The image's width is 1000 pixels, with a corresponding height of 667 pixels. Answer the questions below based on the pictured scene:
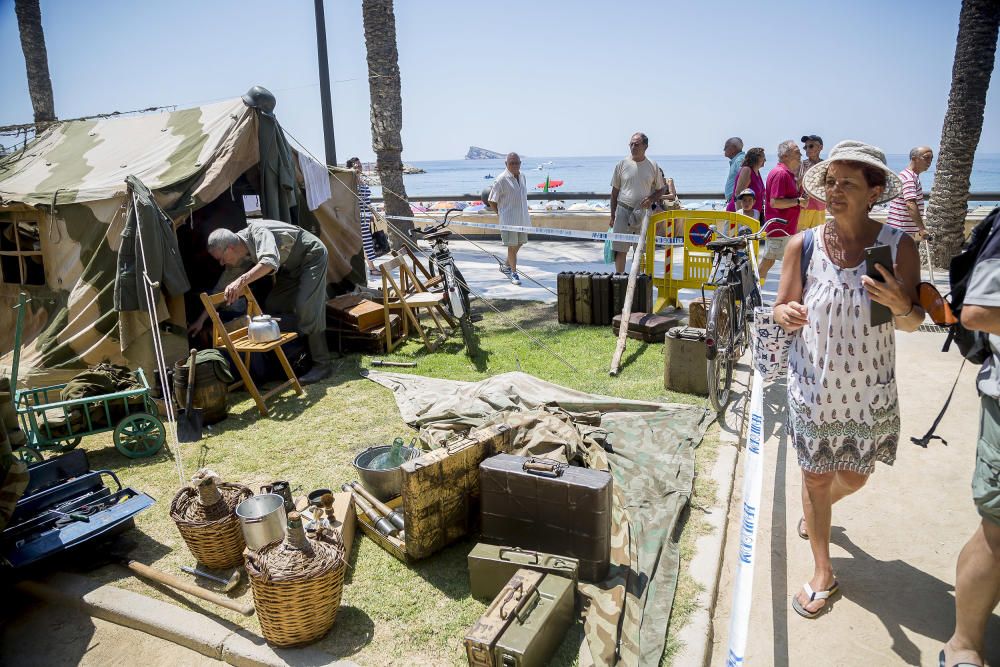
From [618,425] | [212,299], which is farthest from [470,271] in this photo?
[618,425]

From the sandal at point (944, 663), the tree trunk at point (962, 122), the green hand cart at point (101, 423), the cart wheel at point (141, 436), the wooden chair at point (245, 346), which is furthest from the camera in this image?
the tree trunk at point (962, 122)

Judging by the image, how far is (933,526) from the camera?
144 inches

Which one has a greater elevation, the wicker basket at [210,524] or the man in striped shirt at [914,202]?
the man in striped shirt at [914,202]

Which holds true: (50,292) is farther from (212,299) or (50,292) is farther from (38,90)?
(38,90)

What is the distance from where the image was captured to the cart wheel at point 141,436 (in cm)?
505

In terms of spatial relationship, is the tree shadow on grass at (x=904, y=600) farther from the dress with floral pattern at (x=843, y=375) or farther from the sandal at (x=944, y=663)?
the dress with floral pattern at (x=843, y=375)

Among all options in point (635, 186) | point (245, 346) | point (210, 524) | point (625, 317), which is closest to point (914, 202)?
point (635, 186)

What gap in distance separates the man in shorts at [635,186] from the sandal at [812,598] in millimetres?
6381

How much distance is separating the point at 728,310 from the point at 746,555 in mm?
3309

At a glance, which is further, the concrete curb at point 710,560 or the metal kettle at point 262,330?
the metal kettle at point 262,330

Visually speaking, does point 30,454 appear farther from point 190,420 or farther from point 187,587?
point 187,587

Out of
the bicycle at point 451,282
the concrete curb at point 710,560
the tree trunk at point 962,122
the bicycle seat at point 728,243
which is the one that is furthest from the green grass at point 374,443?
the tree trunk at point 962,122

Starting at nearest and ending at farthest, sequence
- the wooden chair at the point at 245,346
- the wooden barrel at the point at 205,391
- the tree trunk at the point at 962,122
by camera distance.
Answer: the wooden barrel at the point at 205,391 < the wooden chair at the point at 245,346 < the tree trunk at the point at 962,122

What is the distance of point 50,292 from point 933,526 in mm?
8171
